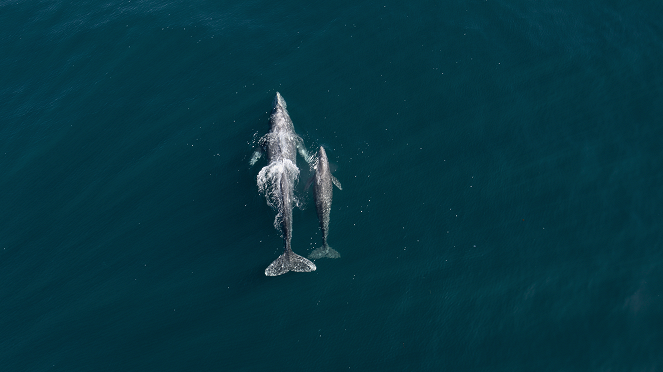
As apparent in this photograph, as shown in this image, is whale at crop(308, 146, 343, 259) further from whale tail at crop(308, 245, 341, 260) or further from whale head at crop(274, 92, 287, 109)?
whale head at crop(274, 92, 287, 109)

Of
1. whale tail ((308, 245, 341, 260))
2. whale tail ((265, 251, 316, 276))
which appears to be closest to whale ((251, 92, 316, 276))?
whale tail ((265, 251, 316, 276))

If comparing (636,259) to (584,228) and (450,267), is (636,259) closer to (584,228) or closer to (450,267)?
(584,228)

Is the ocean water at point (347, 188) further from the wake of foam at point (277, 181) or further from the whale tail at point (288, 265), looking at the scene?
the whale tail at point (288, 265)

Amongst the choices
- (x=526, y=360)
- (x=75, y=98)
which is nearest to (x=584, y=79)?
(x=526, y=360)

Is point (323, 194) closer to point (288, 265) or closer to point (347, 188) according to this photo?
point (347, 188)

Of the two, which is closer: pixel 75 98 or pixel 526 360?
pixel 526 360

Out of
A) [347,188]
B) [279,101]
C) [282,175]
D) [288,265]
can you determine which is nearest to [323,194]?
[347,188]

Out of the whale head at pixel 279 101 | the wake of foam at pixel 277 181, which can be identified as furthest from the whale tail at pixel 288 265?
the whale head at pixel 279 101
